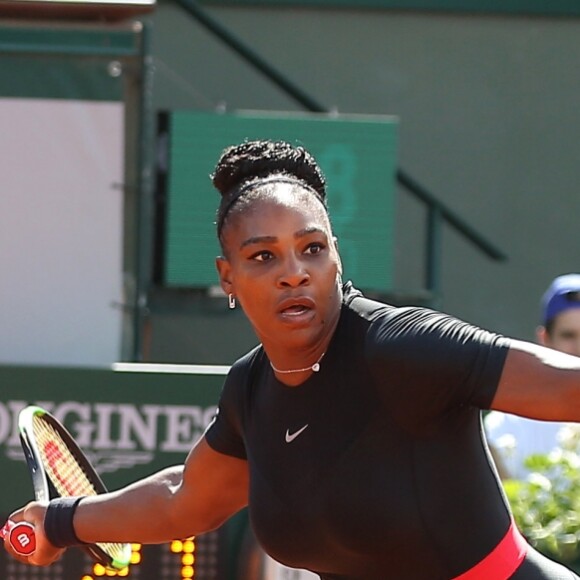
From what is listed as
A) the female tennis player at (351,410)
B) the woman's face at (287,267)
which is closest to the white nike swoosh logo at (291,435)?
the female tennis player at (351,410)

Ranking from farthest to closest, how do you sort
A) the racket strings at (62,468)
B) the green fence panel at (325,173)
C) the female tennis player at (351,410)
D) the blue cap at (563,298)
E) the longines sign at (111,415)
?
the green fence panel at (325,173) → the blue cap at (563,298) → the longines sign at (111,415) → the racket strings at (62,468) → the female tennis player at (351,410)

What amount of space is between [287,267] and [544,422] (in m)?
1.93

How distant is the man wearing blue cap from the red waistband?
1.63 meters

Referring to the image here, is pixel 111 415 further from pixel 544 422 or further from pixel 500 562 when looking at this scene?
pixel 500 562

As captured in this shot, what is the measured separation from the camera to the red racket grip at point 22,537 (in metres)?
3.36

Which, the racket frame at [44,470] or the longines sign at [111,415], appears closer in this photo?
the racket frame at [44,470]

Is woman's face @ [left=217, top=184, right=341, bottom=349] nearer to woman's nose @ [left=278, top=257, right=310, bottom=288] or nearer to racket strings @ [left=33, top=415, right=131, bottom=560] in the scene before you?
woman's nose @ [left=278, top=257, right=310, bottom=288]

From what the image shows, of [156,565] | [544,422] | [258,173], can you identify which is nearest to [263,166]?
[258,173]

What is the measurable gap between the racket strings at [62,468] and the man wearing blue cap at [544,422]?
4.57ft

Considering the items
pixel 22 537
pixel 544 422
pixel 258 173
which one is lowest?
pixel 22 537

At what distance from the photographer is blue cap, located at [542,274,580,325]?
5.14 m

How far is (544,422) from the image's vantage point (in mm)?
4406

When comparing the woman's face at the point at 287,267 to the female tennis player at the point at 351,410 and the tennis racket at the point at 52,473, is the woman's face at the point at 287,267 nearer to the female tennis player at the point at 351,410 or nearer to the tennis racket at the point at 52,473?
the female tennis player at the point at 351,410

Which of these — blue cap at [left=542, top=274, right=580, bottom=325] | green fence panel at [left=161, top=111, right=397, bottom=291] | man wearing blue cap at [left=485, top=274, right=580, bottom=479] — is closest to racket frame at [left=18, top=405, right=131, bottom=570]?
man wearing blue cap at [left=485, top=274, right=580, bottom=479]
